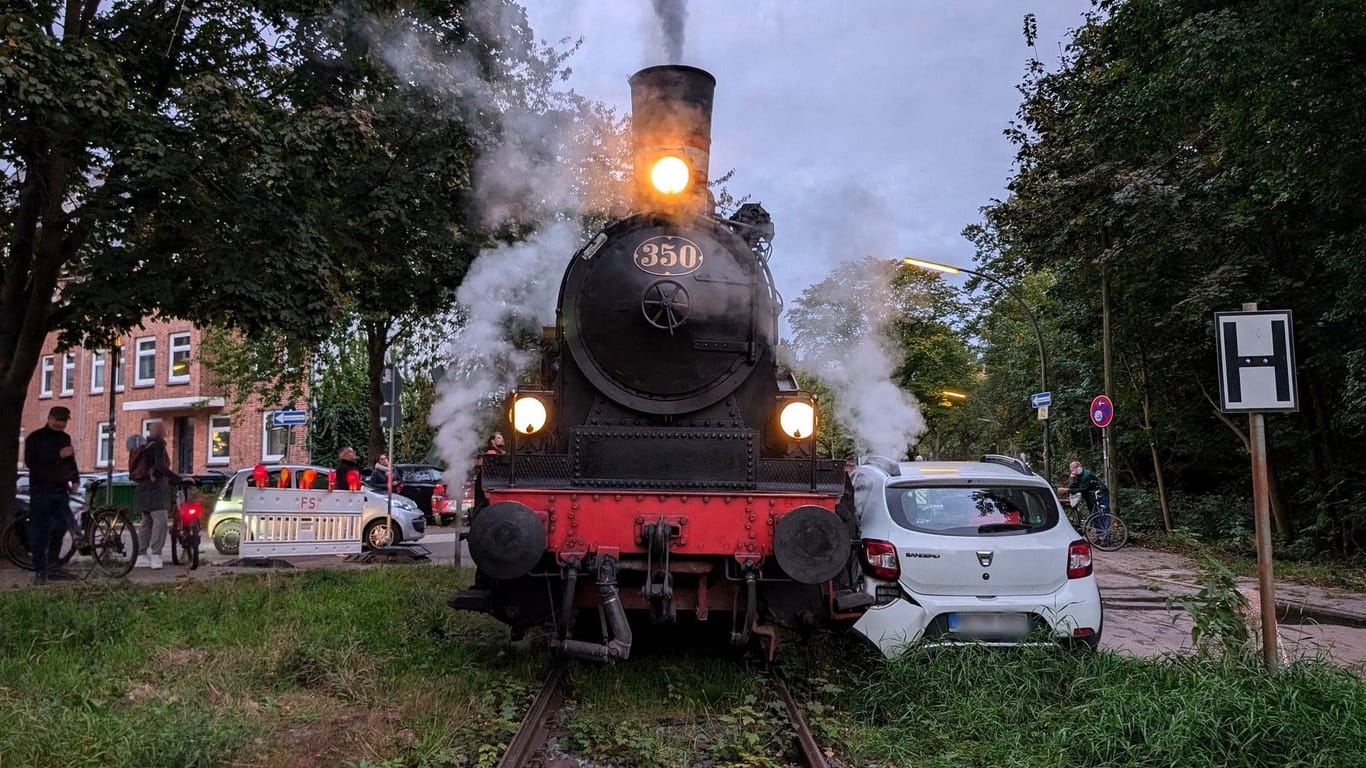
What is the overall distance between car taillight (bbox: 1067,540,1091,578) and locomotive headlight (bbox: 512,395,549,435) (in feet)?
11.3

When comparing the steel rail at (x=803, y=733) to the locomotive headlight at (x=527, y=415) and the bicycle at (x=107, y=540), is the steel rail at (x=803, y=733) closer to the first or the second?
the locomotive headlight at (x=527, y=415)

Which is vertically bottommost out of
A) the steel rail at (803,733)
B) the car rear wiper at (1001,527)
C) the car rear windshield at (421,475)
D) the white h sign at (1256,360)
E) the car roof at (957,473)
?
the steel rail at (803,733)

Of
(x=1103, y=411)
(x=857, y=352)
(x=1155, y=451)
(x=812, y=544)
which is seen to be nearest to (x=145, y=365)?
(x=857, y=352)

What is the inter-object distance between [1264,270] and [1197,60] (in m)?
5.34

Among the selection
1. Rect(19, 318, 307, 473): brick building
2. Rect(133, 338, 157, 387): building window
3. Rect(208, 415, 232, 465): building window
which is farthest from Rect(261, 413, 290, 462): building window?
Rect(133, 338, 157, 387): building window

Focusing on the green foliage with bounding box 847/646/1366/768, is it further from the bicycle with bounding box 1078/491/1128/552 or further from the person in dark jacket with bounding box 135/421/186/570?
Result: the bicycle with bounding box 1078/491/1128/552

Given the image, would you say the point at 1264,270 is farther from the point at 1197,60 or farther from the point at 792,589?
the point at 792,589

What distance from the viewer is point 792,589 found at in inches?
219

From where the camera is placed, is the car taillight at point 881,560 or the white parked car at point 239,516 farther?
the white parked car at point 239,516

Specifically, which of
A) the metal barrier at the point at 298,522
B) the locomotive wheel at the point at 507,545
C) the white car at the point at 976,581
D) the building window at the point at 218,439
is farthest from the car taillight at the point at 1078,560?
the building window at the point at 218,439

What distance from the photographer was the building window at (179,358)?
31.4m

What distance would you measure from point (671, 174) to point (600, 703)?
321 centimetres

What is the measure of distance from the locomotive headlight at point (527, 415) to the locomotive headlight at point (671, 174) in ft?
5.12

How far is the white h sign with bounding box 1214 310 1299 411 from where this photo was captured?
17.2 feet
